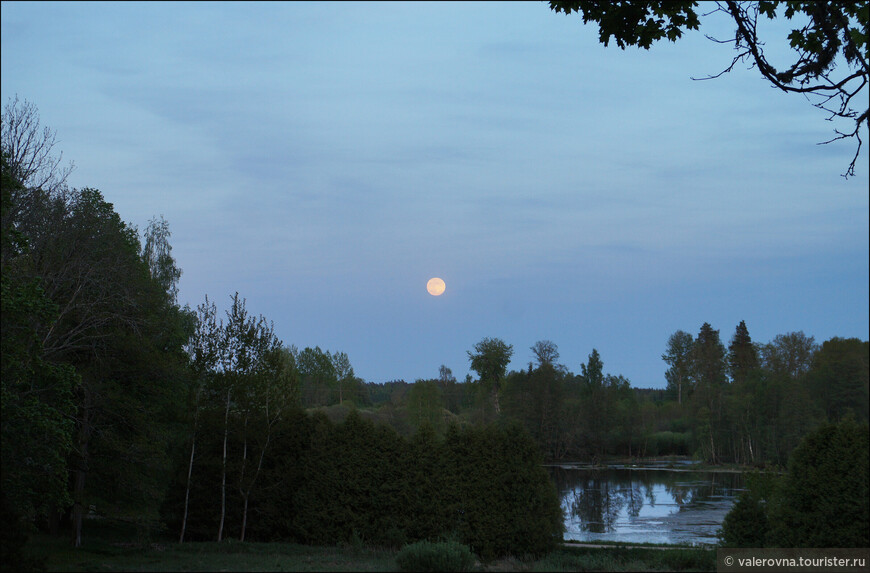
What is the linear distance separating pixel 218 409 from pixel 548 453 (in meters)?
55.8

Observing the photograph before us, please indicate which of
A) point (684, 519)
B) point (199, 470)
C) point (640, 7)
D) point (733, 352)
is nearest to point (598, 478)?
point (684, 519)

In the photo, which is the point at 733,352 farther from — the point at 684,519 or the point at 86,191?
the point at 86,191

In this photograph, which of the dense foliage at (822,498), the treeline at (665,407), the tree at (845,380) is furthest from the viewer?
the treeline at (665,407)

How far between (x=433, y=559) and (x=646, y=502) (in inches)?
1211

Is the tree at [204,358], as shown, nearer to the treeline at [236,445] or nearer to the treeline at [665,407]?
the treeline at [236,445]

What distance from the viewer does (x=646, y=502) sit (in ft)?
127

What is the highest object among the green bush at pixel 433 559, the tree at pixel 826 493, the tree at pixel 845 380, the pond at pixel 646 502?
the tree at pixel 845 380

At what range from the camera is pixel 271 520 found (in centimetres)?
1998

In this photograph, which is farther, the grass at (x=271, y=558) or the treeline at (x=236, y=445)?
the treeline at (x=236, y=445)

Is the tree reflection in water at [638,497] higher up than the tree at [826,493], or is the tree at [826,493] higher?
the tree at [826,493]

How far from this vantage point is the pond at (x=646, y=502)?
2685 centimetres

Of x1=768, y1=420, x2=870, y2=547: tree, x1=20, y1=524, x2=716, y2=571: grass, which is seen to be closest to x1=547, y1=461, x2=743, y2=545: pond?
x1=768, y1=420, x2=870, y2=547: tree

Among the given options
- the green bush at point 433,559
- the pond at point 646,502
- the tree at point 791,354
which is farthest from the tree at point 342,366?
the green bush at point 433,559

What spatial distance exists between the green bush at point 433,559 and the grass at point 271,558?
0.28 metres
